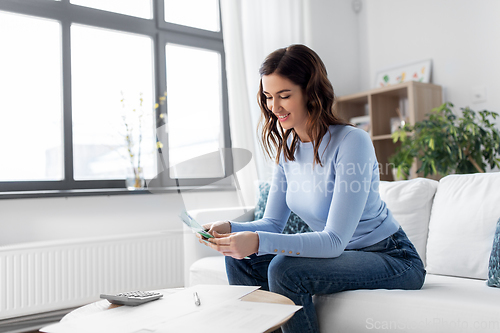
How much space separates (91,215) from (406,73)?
2.37 meters

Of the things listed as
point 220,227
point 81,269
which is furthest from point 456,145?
point 81,269

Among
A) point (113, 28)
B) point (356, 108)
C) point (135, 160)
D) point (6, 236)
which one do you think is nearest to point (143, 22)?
point (113, 28)

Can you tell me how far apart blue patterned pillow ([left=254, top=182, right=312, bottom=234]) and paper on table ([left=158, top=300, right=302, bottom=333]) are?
39.9 inches

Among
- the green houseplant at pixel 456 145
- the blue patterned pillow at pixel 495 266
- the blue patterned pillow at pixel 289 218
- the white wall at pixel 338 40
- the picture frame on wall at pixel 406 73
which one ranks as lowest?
the blue patterned pillow at pixel 495 266

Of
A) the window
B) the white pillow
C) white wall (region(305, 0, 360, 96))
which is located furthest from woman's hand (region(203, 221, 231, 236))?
white wall (region(305, 0, 360, 96))

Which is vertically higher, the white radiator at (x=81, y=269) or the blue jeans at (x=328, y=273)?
the blue jeans at (x=328, y=273)

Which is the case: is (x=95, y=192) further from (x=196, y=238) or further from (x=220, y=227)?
(x=220, y=227)

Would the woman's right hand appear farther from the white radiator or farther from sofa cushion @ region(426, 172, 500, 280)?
the white radiator

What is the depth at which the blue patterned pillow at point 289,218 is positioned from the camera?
1890 mm

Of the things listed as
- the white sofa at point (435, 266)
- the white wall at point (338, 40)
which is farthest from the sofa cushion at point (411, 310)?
the white wall at point (338, 40)

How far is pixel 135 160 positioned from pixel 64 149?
1.36 feet

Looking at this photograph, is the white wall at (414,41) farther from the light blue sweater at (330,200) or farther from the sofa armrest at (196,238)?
the light blue sweater at (330,200)

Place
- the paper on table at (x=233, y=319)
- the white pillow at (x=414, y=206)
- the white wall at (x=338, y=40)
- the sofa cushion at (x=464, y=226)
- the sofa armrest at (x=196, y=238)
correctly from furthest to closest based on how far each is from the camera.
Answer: the white wall at (x=338, y=40), the sofa armrest at (x=196, y=238), the white pillow at (x=414, y=206), the sofa cushion at (x=464, y=226), the paper on table at (x=233, y=319)

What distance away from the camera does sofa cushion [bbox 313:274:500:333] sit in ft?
3.28
